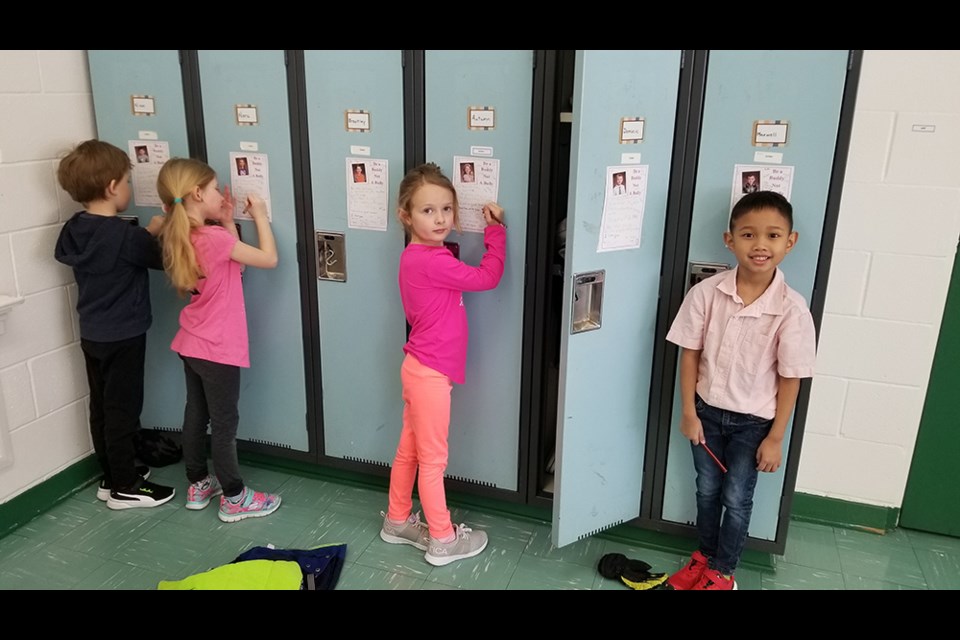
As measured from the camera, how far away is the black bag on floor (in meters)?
3.30

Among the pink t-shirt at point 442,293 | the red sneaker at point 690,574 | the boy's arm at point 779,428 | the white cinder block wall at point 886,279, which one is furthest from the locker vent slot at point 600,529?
the white cinder block wall at point 886,279

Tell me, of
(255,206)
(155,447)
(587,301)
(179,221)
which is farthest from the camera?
(155,447)

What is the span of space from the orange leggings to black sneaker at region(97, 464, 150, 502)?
1177 mm

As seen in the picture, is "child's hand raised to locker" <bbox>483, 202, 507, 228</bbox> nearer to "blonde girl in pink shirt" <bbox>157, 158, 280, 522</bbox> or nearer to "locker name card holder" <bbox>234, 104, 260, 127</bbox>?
"blonde girl in pink shirt" <bbox>157, 158, 280, 522</bbox>

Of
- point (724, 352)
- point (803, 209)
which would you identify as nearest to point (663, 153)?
point (803, 209)

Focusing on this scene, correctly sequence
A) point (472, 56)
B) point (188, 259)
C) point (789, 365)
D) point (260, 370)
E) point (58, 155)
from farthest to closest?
1. point (260, 370)
2. point (58, 155)
3. point (188, 259)
4. point (472, 56)
5. point (789, 365)

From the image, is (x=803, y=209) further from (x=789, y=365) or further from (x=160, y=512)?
(x=160, y=512)

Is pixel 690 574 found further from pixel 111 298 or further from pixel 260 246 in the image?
pixel 111 298

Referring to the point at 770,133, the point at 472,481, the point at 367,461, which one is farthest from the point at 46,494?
the point at 770,133

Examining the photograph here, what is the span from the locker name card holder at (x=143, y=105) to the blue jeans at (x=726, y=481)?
2340 millimetres

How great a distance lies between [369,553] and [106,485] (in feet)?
4.01

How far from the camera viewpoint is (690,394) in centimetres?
242

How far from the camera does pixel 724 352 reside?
2.30 meters

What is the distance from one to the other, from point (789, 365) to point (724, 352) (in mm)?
191
